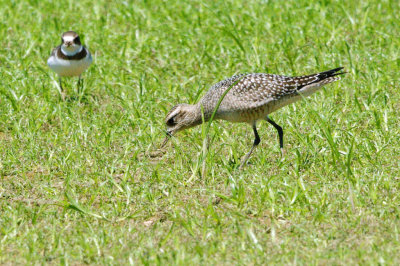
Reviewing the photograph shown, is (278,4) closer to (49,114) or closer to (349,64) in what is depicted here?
(349,64)

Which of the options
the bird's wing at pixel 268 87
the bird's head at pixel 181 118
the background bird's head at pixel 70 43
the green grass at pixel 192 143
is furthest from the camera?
the background bird's head at pixel 70 43

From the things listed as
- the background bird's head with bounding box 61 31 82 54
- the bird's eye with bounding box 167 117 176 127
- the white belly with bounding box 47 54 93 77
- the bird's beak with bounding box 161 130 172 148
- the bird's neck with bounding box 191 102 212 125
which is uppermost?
the background bird's head with bounding box 61 31 82 54

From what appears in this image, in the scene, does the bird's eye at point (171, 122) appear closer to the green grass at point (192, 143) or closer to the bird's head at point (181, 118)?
the bird's head at point (181, 118)

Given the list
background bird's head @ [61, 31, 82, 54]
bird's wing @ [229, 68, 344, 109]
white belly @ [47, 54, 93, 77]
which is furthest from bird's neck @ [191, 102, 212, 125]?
background bird's head @ [61, 31, 82, 54]

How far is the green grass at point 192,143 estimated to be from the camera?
5984mm

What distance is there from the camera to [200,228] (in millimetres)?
6195

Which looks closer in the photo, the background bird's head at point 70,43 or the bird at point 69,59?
the bird at point 69,59

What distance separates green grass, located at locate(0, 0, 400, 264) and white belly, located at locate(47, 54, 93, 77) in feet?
0.87

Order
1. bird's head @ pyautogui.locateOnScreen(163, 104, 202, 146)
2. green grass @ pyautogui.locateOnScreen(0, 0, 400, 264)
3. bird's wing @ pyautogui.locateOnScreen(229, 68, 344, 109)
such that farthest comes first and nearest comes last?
bird's head @ pyautogui.locateOnScreen(163, 104, 202, 146), bird's wing @ pyautogui.locateOnScreen(229, 68, 344, 109), green grass @ pyautogui.locateOnScreen(0, 0, 400, 264)

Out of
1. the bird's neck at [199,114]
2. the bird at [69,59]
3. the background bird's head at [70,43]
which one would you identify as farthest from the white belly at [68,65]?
the bird's neck at [199,114]

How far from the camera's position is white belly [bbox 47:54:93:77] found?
955cm

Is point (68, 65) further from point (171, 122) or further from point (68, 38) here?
point (171, 122)

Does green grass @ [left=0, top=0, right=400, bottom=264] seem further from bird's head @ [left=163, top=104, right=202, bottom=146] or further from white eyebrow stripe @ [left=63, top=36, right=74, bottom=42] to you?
white eyebrow stripe @ [left=63, top=36, right=74, bottom=42]

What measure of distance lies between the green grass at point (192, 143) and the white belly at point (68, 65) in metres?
0.26
